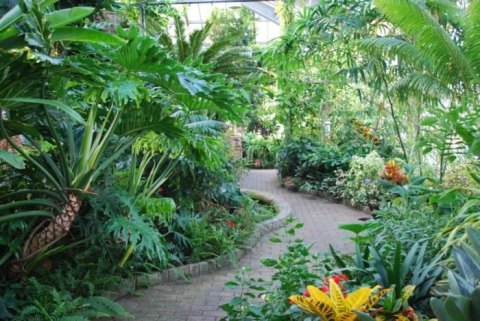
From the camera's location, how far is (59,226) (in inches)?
113

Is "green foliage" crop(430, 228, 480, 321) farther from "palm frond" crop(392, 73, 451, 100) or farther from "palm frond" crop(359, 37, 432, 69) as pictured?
"palm frond" crop(392, 73, 451, 100)

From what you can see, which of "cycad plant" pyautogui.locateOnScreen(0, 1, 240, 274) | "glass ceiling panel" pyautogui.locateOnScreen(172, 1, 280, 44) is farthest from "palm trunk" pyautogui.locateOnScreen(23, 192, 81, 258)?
"glass ceiling panel" pyautogui.locateOnScreen(172, 1, 280, 44)

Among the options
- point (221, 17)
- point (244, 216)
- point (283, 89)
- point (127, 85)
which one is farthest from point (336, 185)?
point (221, 17)

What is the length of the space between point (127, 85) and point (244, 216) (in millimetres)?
3772

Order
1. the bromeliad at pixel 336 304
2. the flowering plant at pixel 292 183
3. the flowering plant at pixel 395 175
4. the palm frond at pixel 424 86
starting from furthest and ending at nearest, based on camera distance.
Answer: the flowering plant at pixel 292 183
the flowering plant at pixel 395 175
the palm frond at pixel 424 86
the bromeliad at pixel 336 304

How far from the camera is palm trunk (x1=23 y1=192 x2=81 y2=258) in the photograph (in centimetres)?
288

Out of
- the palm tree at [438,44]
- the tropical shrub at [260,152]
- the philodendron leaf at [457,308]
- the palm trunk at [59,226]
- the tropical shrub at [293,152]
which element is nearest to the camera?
the philodendron leaf at [457,308]

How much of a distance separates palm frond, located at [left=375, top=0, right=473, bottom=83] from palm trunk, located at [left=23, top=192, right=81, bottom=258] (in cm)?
311

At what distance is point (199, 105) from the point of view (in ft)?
10.6

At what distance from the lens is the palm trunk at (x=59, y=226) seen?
2875 mm

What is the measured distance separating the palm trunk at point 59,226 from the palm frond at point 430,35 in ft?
10.2

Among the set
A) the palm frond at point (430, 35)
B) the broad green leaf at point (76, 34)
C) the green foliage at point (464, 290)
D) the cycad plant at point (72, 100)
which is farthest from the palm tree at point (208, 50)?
the green foliage at point (464, 290)

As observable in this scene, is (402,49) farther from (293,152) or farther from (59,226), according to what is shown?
→ (293,152)

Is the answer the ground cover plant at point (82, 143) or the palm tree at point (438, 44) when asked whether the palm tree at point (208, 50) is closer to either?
the ground cover plant at point (82, 143)
